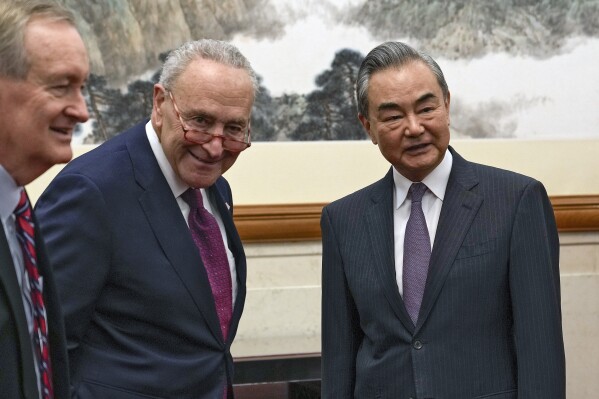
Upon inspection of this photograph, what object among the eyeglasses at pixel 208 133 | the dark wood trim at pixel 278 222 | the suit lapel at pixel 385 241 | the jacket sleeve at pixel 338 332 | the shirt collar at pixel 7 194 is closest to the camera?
the shirt collar at pixel 7 194

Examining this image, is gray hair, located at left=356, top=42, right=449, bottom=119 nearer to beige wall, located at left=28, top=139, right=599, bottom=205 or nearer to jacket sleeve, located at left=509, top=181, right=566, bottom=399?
jacket sleeve, located at left=509, top=181, right=566, bottom=399

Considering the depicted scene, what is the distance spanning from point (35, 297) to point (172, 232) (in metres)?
1.01

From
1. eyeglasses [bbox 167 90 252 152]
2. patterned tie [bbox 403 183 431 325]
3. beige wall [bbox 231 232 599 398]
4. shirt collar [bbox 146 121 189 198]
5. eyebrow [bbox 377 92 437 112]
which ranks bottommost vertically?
beige wall [bbox 231 232 599 398]

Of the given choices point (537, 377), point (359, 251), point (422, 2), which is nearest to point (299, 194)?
point (422, 2)

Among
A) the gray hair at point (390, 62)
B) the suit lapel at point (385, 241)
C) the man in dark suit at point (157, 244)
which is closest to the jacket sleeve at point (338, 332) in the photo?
the suit lapel at point (385, 241)

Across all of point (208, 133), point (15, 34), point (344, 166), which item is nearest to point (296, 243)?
point (344, 166)

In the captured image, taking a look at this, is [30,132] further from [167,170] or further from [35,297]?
[167,170]

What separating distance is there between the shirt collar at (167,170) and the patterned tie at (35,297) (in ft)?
3.46

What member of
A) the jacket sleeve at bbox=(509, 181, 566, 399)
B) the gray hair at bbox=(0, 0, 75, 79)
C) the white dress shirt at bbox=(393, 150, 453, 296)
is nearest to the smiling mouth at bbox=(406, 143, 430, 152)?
the white dress shirt at bbox=(393, 150, 453, 296)

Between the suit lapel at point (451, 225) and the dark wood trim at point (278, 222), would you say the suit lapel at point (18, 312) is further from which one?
the dark wood trim at point (278, 222)

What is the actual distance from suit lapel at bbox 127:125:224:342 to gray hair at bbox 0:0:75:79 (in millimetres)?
1067

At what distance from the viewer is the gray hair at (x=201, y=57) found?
3.14 meters

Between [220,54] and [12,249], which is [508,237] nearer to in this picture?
[220,54]

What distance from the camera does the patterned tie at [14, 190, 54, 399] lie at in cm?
209
